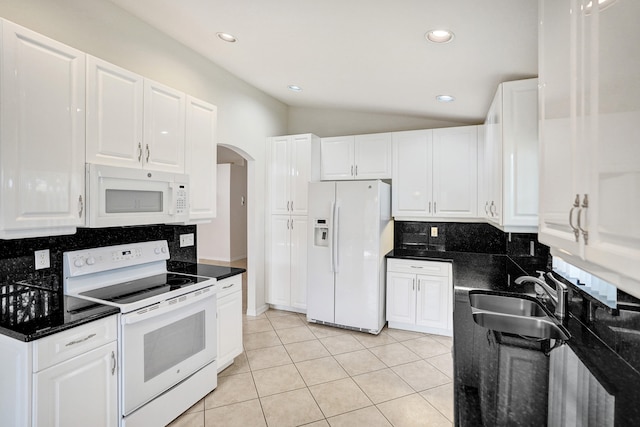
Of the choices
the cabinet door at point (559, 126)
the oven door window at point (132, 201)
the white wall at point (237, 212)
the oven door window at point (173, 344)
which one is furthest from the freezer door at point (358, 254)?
the white wall at point (237, 212)

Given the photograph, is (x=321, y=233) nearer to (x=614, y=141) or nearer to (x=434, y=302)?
(x=434, y=302)

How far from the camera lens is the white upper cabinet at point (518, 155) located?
7.09ft

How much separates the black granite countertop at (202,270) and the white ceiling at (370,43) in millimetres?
1990

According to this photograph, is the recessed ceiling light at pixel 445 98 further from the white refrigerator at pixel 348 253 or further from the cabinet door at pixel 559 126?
the cabinet door at pixel 559 126

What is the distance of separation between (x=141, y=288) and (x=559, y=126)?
247 centimetres

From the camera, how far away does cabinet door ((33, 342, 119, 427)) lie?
149 cm

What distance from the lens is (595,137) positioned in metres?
0.77

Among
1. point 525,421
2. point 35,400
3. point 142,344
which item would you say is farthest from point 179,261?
point 525,421

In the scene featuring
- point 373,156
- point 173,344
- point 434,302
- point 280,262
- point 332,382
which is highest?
point 373,156

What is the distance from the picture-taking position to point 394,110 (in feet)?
13.4

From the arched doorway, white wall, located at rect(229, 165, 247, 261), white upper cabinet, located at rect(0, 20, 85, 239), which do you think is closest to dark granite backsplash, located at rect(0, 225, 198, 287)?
white upper cabinet, located at rect(0, 20, 85, 239)

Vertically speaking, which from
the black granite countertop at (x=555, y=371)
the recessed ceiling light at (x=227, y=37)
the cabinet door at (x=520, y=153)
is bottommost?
the black granite countertop at (x=555, y=371)

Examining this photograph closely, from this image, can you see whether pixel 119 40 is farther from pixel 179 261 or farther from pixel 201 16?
pixel 179 261

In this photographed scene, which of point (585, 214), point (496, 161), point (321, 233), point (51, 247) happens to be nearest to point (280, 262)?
point (321, 233)
